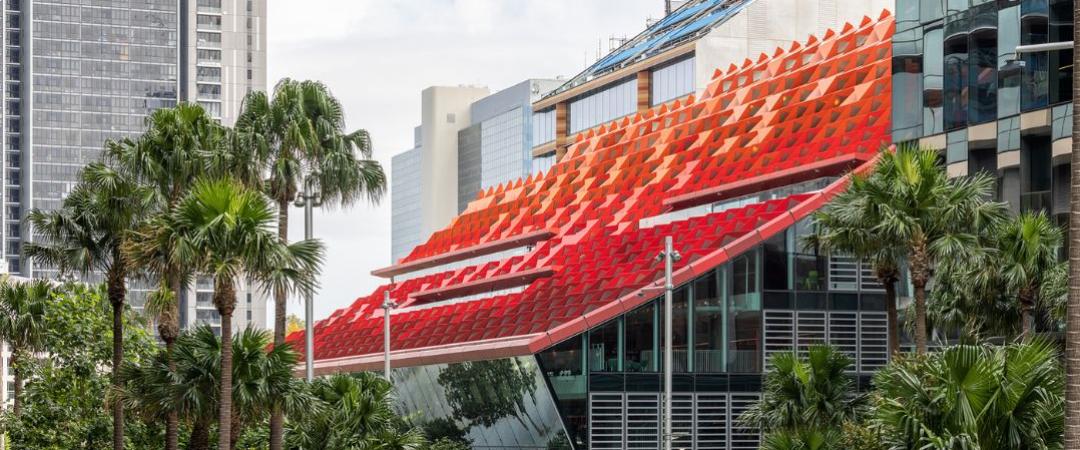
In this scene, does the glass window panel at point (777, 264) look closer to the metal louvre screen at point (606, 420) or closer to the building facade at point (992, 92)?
the building facade at point (992, 92)

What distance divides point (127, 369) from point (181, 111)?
23.8 ft

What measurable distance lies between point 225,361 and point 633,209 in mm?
35808

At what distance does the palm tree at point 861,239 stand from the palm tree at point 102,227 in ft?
56.1

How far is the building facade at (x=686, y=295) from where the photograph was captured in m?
60.2

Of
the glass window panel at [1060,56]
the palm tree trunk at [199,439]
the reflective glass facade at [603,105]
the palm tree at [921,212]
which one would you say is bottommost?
the palm tree trunk at [199,439]

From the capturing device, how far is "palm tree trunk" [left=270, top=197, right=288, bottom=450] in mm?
42344

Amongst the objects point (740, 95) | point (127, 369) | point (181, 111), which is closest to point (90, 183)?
point (181, 111)

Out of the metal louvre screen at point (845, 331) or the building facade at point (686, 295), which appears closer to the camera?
the building facade at point (686, 295)

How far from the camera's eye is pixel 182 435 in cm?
5875

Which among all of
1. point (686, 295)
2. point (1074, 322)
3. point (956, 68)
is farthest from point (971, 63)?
point (1074, 322)

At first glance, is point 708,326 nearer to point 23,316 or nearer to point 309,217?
point 309,217

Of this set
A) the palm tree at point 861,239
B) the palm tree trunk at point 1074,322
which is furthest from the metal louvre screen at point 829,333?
the palm tree trunk at point 1074,322

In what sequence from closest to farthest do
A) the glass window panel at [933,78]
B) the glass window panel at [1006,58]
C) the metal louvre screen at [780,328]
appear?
the glass window panel at [1006,58] → the glass window panel at [933,78] → the metal louvre screen at [780,328]

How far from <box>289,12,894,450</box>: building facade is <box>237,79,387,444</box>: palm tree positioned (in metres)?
12.3
